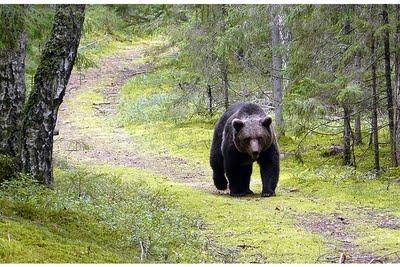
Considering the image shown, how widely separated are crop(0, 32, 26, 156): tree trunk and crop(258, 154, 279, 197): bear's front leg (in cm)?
487

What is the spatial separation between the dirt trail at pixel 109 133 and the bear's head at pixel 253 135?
203cm

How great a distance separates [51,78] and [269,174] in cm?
538

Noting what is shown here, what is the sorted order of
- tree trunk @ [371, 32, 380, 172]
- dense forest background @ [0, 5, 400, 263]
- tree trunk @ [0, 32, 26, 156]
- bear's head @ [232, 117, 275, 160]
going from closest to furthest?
dense forest background @ [0, 5, 400, 263] < tree trunk @ [0, 32, 26, 156] < bear's head @ [232, 117, 275, 160] < tree trunk @ [371, 32, 380, 172]

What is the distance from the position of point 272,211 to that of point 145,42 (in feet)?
128

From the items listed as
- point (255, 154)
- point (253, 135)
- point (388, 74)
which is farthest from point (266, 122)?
point (388, 74)

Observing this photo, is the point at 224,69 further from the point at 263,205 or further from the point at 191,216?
the point at 191,216

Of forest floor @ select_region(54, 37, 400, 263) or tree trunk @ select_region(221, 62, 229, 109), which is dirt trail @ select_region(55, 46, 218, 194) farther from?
tree trunk @ select_region(221, 62, 229, 109)

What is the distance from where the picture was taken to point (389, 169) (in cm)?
1484

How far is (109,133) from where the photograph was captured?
2519 centimetres

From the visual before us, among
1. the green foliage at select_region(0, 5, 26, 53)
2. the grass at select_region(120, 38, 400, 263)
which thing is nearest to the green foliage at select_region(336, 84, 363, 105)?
the grass at select_region(120, 38, 400, 263)

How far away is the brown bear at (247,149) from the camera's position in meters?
12.6

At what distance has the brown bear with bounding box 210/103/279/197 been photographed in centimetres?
1260

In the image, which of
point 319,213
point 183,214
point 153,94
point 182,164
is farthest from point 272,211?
point 153,94

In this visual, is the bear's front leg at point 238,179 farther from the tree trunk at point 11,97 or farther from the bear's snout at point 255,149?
the tree trunk at point 11,97
